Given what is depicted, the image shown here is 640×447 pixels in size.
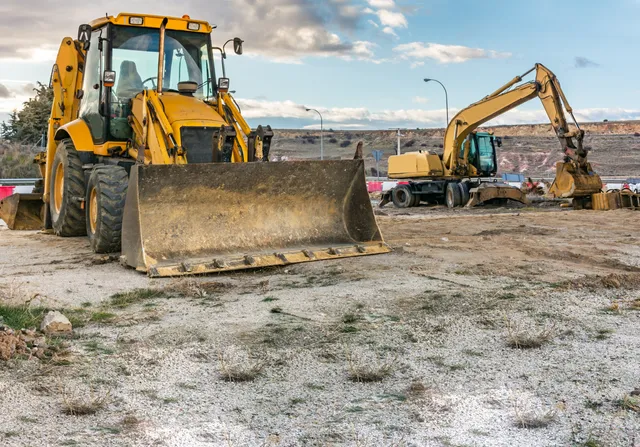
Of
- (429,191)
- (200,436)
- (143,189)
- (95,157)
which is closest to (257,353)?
(200,436)

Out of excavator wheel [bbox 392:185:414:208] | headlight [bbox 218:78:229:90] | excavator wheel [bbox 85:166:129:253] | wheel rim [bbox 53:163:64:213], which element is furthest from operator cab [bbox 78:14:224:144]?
excavator wheel [bbox 392:185:414:208]

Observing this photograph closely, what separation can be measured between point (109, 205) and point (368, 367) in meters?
5.70

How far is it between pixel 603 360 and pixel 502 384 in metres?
0.87

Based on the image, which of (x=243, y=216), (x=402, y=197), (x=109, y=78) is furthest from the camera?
(x=402, y=197)

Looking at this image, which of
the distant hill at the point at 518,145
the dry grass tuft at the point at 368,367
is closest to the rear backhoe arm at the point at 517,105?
the dry grass tuft at the point at 368,367

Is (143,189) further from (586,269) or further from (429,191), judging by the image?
(429,191)

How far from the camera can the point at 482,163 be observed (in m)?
24.2

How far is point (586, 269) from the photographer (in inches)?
338

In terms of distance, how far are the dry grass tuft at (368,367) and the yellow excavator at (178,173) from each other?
3.49 meters

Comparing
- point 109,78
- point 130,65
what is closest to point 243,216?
point 109,78

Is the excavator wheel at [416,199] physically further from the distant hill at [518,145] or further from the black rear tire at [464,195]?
the distant hill at [518,145]

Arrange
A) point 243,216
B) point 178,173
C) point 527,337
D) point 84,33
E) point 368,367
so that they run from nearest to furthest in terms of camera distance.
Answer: point 368,367, point 527,337, point 178,173, point 243,216, point 84,33

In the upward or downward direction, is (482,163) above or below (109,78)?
below

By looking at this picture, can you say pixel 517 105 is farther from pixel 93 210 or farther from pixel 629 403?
pixel 629 403
